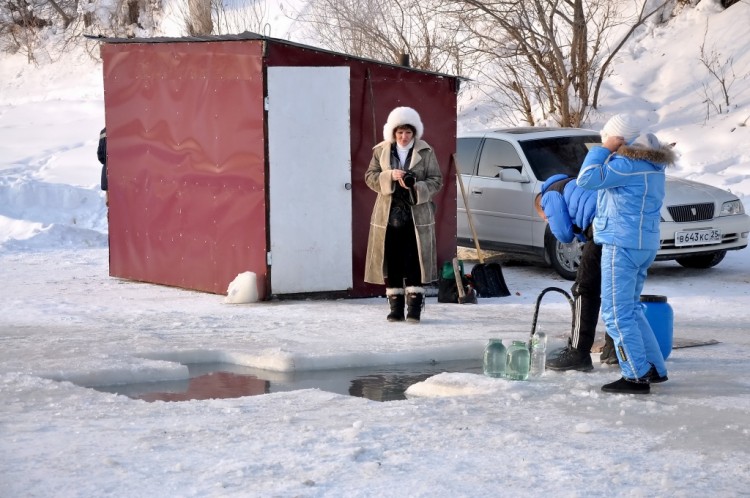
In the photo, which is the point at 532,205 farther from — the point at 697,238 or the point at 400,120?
the point at 400,120

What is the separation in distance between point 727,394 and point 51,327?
5.45 m

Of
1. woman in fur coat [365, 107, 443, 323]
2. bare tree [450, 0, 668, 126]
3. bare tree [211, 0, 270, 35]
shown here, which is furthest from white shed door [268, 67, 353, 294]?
bare tree [211, 0, 270, 35]

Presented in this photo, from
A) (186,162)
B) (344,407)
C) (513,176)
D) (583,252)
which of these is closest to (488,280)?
(513,176)

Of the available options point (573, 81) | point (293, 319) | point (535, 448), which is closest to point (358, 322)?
point (293, 319)

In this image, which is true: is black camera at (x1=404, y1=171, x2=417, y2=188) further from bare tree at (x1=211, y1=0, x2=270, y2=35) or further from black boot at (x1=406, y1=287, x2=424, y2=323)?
bare tree at (x1=211, y1=0, x2=270, y2=35)

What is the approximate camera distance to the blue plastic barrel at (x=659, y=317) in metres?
7.99

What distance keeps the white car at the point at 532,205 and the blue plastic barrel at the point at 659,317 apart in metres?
4.27

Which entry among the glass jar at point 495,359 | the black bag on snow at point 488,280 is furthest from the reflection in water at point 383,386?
the black bag on snow at point 488,280

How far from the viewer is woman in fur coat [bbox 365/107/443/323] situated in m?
9.94

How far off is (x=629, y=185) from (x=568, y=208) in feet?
2.59

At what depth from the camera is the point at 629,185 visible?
7.01 metres

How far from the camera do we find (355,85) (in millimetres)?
11414

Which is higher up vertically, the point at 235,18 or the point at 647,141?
the point at 235,18

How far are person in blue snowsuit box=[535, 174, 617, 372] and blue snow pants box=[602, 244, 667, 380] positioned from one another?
575mm
